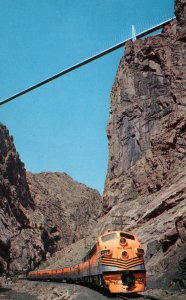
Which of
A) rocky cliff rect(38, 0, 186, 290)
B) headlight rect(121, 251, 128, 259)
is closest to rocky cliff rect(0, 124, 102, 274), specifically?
rocky cliff rect(38, 0, 186, 290)

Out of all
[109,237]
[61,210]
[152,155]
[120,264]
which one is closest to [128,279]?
[120,264]

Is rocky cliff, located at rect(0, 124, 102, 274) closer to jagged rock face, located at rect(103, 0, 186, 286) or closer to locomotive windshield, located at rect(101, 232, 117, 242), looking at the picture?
jagged rock face, located at rect(103, 0, 186, 286)

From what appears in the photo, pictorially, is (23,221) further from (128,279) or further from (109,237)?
(128,279)

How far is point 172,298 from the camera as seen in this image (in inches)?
566

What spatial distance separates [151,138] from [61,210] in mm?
106596

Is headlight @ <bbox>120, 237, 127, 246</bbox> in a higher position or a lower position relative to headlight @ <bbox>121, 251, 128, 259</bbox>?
higher

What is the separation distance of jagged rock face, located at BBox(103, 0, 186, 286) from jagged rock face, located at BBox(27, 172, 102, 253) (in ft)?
146

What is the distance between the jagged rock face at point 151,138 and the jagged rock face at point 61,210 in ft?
146

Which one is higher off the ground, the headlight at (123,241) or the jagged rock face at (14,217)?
the jagged rock face at (14,217)

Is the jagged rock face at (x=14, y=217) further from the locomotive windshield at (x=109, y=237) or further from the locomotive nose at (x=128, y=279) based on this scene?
the locomotive nose at (x=128, y=279)

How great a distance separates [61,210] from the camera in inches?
6594

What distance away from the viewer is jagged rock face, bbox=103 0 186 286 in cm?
4038

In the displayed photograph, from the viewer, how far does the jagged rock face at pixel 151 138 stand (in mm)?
40375

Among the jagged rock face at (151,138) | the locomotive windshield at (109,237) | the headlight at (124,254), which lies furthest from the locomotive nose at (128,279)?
the jagged rock face at (151,138)
